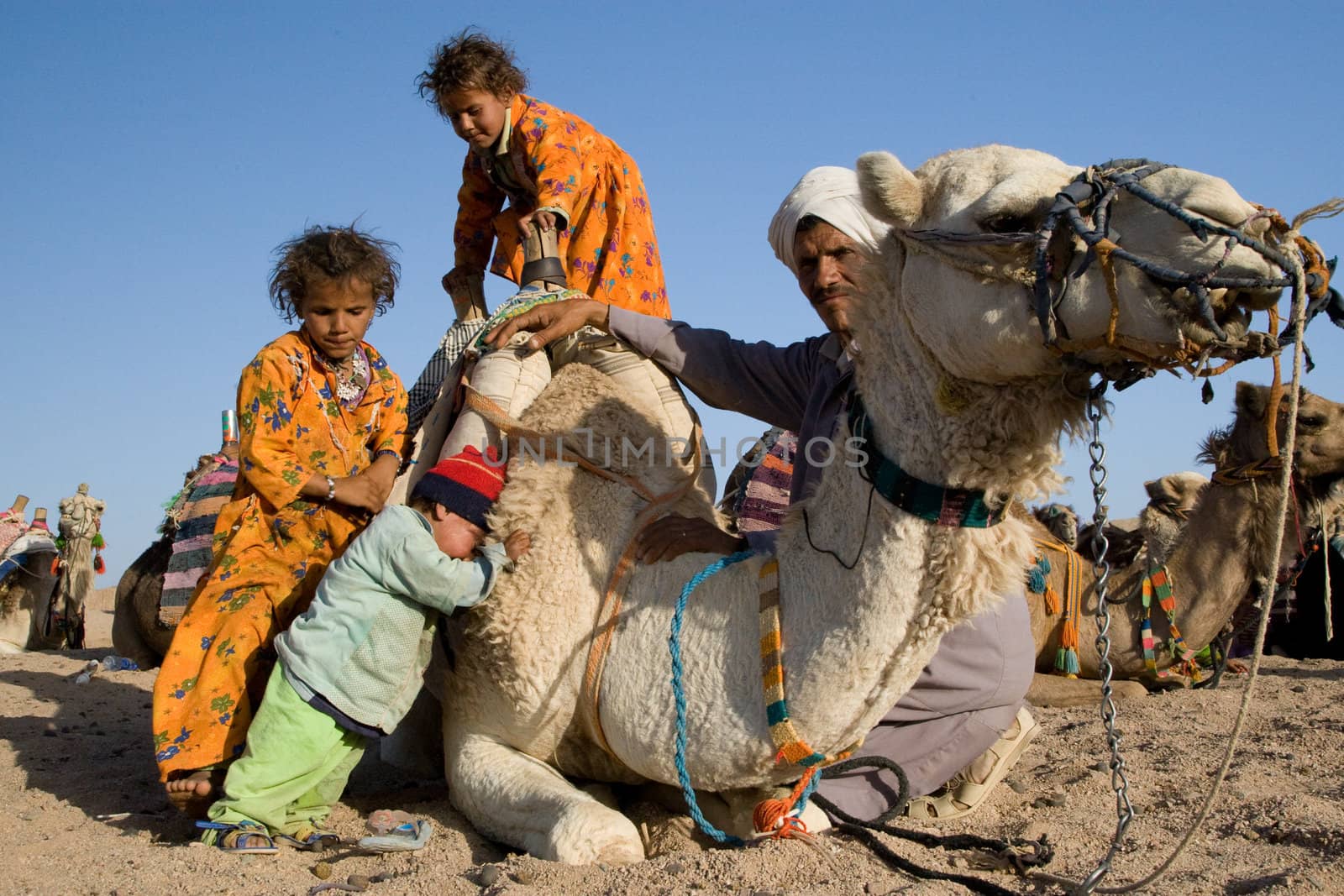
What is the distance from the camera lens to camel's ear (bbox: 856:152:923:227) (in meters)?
2.54

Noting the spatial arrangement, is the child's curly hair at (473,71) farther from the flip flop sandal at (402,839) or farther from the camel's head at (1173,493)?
the camel's head at (1173,493)

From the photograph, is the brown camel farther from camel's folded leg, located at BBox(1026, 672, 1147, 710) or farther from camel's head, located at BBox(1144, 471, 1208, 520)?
camel's head, located at BBox(1144, 471, 1208, 520)

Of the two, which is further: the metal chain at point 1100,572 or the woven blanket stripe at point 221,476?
the woven blanket stripe at point 221,476

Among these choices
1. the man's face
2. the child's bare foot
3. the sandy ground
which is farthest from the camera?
the man's face

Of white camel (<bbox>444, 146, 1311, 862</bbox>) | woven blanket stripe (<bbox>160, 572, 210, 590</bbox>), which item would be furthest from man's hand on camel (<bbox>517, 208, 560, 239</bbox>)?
woven blanket stripe (<bbox>160, 572, 210, 590</bbox>)

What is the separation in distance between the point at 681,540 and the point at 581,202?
7.56 ft

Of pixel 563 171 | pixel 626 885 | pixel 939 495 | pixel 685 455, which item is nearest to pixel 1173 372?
pixel 939 495

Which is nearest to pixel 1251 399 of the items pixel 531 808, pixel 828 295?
pixel 828 295

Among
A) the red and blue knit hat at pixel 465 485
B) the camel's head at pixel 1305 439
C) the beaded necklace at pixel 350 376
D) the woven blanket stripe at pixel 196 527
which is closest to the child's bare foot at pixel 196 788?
the red and blue knit hat at pixel 465 485

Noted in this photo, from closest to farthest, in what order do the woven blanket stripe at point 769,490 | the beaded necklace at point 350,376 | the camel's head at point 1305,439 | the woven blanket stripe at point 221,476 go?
1. the beaded necklace at point 350,376
2. the camel's head at point 1305,439
3. the woven blanket stripe at point 769,490
4. the woven blanket stripe at point 221,476

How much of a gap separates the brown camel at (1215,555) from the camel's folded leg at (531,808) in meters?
3.36

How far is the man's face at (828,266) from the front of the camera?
3695mm

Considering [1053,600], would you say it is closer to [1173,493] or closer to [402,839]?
[1173,493]

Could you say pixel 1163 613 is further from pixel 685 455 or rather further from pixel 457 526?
pixel 457 526
